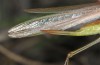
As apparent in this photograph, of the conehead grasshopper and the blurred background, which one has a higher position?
the conehead grasshopper

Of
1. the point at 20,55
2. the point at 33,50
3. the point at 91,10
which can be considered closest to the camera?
the point at 91,10

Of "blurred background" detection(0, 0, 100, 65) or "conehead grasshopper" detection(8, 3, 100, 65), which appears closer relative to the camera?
"conehead grasshopper" detection(8, 3, 100, 65)

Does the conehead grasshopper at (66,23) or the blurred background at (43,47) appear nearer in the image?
the conehead grasshopper at (66,23)

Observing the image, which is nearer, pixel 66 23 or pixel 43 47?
pixel 66 23

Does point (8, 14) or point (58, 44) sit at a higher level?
point (8, 14)

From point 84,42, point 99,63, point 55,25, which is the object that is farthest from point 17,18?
point 55,25

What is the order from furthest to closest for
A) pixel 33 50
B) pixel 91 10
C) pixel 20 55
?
pixel 33 50
pixel 20 55
pixel 91 10

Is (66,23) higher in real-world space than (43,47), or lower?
higher

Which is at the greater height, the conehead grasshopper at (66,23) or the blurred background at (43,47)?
the conehead grasshopper at (66,23)

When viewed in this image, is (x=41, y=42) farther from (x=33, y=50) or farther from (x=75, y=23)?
(x=75, y=23)

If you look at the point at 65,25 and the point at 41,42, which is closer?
the point at 65,25

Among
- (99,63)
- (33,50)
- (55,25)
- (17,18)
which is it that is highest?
(55,25)
